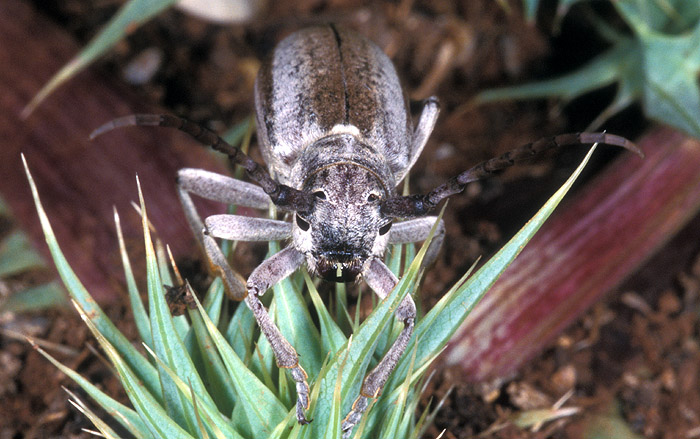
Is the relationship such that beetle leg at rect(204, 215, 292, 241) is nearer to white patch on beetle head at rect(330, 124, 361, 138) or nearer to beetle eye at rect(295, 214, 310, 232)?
beetle eye at rect(295, 214, 310, 232)

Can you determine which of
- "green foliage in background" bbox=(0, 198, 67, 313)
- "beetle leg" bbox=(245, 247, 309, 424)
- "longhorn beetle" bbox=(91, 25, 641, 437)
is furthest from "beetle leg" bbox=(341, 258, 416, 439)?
"green foliage in background" bbox=(0, 198, 67, 313)

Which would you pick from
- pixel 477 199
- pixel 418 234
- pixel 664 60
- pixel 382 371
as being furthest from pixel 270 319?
pixel 664 60

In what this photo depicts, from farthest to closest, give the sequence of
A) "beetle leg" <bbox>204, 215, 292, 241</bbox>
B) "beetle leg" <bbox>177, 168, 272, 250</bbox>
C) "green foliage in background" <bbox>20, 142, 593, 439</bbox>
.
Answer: "beetle leg" <bbox>177, 168, 272, 250</bbox> → "beetle leg" <bbox>204, 215, 292, 241</bbox> → "green foliage in background" <bbox>20, 142, 593, 439</bbox>

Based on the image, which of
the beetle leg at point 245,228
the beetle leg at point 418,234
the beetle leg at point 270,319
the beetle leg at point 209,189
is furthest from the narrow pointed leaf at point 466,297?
the beetle leg at point 209,189

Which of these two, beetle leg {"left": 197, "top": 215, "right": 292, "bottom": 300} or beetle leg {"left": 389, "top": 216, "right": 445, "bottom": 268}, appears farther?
beetle leg {"left": 389, "top": 216, "right": 445, "bottom": 268}

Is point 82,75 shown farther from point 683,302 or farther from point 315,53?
point 683,302

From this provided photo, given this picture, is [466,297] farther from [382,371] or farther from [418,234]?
[418,234]

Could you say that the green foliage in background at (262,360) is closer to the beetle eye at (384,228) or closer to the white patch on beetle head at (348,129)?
the beetle eye at (384,228)

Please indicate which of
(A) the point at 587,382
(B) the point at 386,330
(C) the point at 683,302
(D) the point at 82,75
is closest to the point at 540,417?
(A) the point at 587,382
